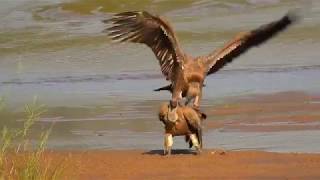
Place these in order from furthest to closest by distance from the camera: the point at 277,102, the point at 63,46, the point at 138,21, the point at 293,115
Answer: the point at 63,46, the point at 277,102, the point at 293,115, the point at 138,21

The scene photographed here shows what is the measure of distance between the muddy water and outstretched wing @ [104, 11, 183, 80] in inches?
41.5

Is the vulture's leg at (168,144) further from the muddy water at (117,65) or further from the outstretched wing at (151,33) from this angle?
the muddy water at (117,65)

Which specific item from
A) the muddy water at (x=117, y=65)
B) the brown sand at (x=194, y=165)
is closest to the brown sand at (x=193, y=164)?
the brown sand at (x=194, y=165)

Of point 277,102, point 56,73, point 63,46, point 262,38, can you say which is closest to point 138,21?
point 262,38

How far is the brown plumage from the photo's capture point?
430 inches

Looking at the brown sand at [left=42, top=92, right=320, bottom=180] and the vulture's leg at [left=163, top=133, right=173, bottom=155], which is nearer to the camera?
the brown sand at [left=42, top=92, right=320, bottom=180]

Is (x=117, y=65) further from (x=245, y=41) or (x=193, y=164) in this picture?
(x=193, y=164)

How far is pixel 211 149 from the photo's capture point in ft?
38.3

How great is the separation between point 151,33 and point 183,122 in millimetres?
911

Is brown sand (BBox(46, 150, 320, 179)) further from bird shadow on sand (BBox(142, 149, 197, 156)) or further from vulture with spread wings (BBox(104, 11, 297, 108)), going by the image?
vulture with spread wings (BBox(104, 11, 297, 108))

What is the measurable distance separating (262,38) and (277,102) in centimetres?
356

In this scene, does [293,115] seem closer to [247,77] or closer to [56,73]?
[247,77]

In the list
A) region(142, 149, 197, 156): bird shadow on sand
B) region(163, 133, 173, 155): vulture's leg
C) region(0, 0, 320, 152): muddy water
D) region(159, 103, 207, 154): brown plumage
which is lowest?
region(0, 0, 320, 152): muddy water

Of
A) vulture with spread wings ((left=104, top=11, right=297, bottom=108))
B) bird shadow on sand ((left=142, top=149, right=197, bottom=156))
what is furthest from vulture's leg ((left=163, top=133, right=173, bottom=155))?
vulture with spread wings ((left=104, top=11, right=297, bottom=108))
